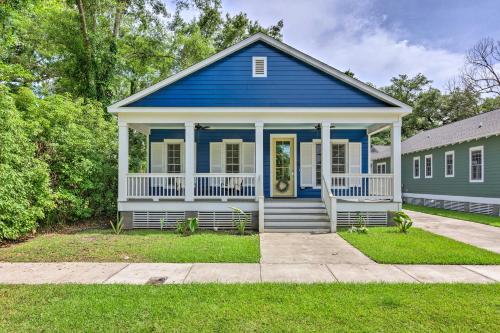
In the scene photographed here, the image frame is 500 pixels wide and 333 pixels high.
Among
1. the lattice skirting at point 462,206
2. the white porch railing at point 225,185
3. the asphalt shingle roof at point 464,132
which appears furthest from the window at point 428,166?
the white porch railing at point 225,185

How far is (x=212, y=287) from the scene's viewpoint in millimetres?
4785

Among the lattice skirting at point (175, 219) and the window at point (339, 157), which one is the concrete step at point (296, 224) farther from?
the window at point (339, 157)

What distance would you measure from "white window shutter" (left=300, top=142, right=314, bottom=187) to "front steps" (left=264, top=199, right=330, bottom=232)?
206cm

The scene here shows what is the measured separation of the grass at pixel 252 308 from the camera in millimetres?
3572

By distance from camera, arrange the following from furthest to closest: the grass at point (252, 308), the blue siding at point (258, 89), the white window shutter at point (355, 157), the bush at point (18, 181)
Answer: the white window shutter at point (355, 157)
the blue siding at point (258, 89)
the bush at point (18, 181)
the grass at point (252, 308)

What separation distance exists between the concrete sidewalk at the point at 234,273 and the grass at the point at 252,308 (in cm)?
35

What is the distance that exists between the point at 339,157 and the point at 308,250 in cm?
651

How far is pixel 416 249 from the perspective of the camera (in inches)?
286

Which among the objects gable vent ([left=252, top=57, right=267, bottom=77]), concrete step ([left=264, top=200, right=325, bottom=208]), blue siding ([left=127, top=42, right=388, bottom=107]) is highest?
gable vent ([left=252, top=57, right=267, bottom=77])

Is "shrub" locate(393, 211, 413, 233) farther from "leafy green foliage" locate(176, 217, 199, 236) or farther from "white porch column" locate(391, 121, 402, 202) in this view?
"leafy green foliage" locate(176, 217, 199, 236)

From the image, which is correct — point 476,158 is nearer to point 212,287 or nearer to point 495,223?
point 495,223

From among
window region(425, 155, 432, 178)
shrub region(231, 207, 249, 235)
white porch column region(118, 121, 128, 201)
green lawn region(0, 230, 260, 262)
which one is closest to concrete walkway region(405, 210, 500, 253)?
green lawn region(0, 230, 260, 262)

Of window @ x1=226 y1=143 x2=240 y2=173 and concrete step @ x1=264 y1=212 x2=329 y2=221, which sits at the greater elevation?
window @ x1=226 y1=143 x2=240 y2=173

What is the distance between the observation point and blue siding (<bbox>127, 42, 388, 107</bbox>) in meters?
10.8
